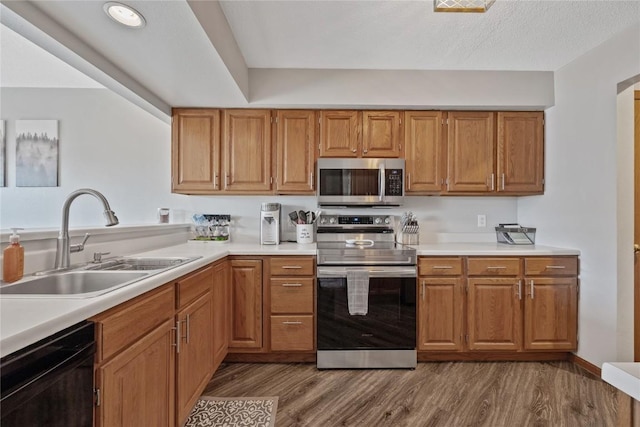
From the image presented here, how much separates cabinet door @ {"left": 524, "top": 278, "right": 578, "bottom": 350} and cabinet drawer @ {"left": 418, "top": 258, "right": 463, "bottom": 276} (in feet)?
1.80

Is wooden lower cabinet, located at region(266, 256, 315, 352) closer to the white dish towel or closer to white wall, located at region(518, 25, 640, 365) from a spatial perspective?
the white dish towel

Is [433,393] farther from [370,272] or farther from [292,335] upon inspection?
[292,335]

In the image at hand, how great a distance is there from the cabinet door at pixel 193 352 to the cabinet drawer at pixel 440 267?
1578 mm

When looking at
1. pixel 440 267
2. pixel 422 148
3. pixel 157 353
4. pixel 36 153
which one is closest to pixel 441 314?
pixel 440 267

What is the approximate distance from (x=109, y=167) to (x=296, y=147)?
74.1 inches

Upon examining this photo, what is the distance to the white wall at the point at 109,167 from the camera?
120 inches

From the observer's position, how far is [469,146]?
9.12 feet

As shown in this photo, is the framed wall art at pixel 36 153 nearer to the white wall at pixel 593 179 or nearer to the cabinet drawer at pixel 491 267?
the cabinet drawer at pixel 491 267

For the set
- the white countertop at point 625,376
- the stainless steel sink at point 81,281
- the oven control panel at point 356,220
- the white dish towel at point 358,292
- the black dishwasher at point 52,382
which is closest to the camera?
the white countertop at point 625,376

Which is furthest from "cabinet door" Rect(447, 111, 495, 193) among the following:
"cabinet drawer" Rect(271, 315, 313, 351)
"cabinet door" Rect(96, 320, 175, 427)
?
"cabinet door" Rect(96, 320, 175, 427)

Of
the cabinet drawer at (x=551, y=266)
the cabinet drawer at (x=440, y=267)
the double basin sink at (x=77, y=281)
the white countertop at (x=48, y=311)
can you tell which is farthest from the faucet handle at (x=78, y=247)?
the cabinet drawer at (x=551, y=266)

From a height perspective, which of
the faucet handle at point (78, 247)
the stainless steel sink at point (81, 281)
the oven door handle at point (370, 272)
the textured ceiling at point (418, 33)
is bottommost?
the oven door handle at point (370, 272)

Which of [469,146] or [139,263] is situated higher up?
[469,146]

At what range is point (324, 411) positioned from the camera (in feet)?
6.14
